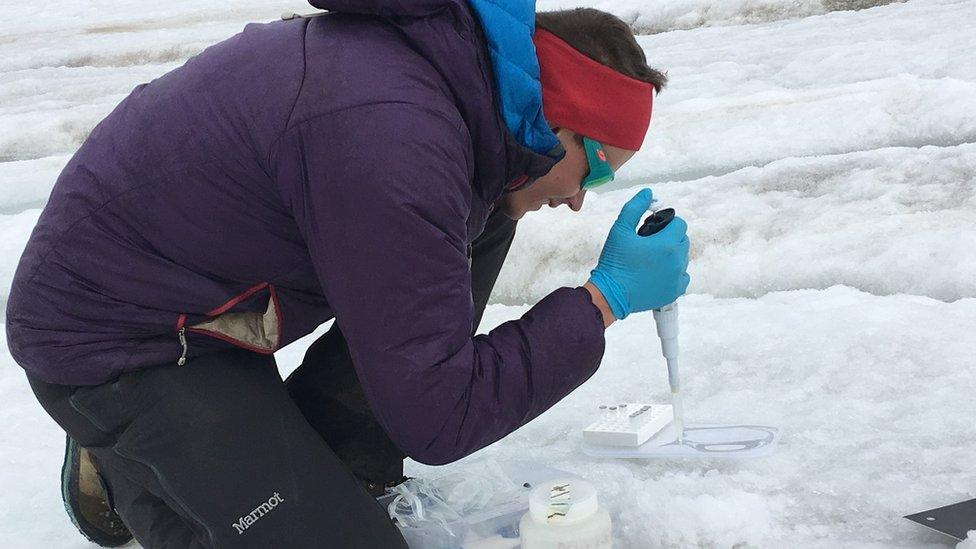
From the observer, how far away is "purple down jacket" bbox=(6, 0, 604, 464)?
1.19m

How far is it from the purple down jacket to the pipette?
198mm

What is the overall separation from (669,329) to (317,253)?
0.69 m

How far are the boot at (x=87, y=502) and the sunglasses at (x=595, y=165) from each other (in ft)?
3.07

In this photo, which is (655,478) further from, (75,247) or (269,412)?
(75,247)

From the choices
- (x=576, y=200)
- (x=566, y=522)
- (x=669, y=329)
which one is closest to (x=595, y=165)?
(x=576, y=200)

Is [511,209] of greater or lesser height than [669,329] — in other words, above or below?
above

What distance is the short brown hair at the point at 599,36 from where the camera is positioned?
1.33 meters

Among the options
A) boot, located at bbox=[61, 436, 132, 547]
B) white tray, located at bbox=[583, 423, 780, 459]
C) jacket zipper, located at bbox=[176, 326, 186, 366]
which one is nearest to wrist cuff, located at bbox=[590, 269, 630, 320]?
white tray, located at bbox=[583, 423, 780, 459]

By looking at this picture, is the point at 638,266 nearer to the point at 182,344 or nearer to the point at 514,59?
the point at 514,59

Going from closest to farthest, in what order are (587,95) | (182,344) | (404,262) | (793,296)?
(404,262) → (587,95) → (182,344) → (793,296)

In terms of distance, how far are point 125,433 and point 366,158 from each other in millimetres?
612

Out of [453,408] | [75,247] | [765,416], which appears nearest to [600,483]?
[765,416]

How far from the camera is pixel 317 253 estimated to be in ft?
4.04

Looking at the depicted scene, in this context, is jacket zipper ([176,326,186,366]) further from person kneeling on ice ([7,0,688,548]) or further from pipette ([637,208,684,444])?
pipette ([637,208,684,444])
